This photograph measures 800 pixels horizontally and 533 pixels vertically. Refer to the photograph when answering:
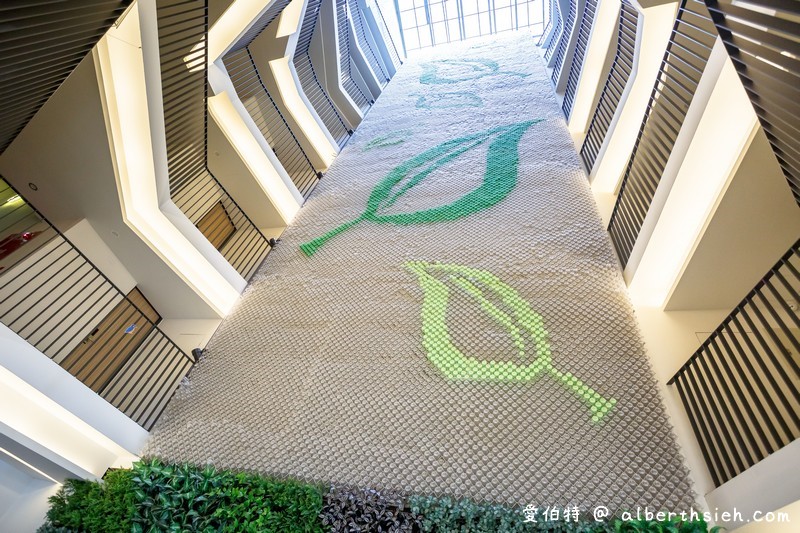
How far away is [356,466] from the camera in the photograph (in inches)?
118

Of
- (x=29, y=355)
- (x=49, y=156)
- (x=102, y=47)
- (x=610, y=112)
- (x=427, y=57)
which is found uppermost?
(x=102, y=47)

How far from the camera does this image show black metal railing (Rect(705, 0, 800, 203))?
151 centimetres

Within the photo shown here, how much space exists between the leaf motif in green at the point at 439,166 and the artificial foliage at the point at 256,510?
2968mm

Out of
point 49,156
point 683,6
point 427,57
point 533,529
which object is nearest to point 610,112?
point 683,6

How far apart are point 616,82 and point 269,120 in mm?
5756

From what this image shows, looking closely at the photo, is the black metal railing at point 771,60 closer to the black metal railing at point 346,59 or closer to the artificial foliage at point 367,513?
the artificial foliage at point 367,513

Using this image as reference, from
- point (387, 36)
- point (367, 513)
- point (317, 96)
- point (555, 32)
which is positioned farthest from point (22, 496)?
point (387, 36)

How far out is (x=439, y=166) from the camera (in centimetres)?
638

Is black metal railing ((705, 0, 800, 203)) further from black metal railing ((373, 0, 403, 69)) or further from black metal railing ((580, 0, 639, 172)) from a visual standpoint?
black metal railing ((373, 0, 403, 69))

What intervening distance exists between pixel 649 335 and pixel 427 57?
12.0 m

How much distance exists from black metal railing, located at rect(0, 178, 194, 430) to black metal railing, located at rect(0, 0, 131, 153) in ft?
4.30

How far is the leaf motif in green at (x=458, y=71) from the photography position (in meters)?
9.79

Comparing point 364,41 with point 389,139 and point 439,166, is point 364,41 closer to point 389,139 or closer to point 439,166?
point 389,139

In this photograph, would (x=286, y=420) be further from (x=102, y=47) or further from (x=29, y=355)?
(x=102, y=47)
